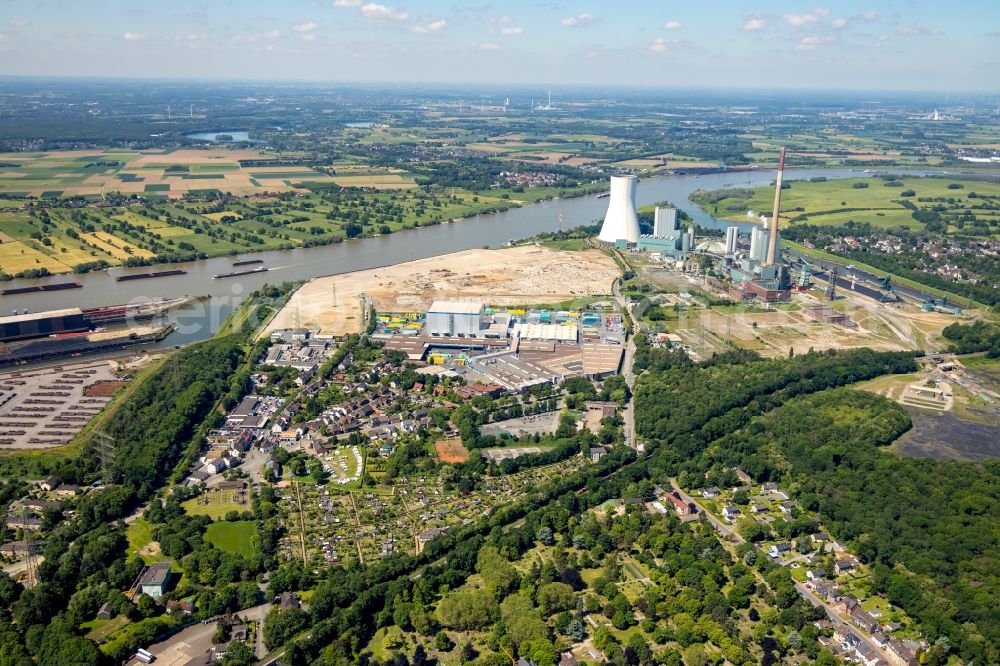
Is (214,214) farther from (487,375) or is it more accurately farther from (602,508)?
(602,508)

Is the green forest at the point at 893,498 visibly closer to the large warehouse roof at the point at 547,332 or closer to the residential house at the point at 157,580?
the large warehouse roof at the point at 547,332

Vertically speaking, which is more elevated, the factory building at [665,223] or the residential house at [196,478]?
the factory building at [665,223]

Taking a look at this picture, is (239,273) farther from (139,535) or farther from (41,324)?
(139,535)

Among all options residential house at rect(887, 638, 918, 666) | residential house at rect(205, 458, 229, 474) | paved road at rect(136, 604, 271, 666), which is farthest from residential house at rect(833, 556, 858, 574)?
residential house at rect(205, 458, 229, 474)

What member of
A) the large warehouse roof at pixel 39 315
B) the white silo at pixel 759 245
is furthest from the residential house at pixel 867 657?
the large warehouse roof at pixel 39 315

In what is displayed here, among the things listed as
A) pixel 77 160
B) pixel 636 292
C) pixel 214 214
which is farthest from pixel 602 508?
pixel 77 160

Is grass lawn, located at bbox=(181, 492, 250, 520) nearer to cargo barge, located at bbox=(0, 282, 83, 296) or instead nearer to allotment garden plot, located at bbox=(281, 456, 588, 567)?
allotment garden plot, located at bbox=(281, 456, 588, 567)

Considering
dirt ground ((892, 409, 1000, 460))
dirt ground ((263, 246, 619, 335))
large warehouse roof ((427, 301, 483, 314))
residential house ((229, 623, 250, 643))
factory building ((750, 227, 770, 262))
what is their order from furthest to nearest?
factory building ((750, 227, 770, 262)) < dirt ground ((263, 246, 619, 335)) < large warehouse roof ((427, 301, 483, 314)) < dirt ground ((892, 409, 1000, 460)) < residential house ((229, 623, 250, 643))
